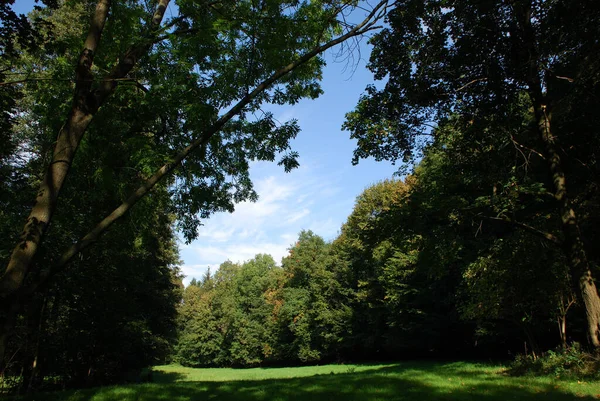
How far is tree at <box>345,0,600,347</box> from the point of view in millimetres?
8242

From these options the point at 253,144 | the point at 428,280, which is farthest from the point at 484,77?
the point at 428,280

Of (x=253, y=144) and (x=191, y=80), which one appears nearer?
(x=191, y=80)

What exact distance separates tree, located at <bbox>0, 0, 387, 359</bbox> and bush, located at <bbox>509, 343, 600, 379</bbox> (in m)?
9.98

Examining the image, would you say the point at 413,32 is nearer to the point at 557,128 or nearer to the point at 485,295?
the point at 557,128

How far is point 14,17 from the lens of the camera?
14.8 feet

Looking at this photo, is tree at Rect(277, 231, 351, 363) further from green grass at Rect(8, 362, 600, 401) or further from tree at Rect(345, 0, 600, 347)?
tree at Rect(345, 0, 600, 347)

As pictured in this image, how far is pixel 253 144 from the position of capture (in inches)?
297

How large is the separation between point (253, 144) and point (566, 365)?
11788mm

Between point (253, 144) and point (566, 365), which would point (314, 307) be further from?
point (253, 144)

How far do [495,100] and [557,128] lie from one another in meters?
2.47

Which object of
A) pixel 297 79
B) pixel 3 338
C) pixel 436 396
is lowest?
pixel 436 396

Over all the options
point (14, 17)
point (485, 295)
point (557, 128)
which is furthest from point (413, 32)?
point (485, 295)

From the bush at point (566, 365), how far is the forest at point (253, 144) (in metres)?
0.16

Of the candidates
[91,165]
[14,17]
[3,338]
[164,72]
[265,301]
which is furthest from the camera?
[265,301]
